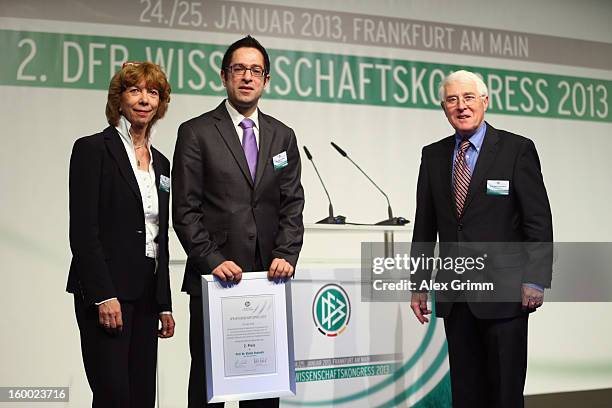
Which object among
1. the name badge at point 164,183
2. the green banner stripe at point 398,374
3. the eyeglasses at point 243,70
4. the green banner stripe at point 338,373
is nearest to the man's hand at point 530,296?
the green banner stripe at point 398,374

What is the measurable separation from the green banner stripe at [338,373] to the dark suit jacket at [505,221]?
90cm

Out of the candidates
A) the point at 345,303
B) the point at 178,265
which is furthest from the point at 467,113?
the point at 178,265

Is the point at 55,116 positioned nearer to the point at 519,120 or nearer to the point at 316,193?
the point at 316,193

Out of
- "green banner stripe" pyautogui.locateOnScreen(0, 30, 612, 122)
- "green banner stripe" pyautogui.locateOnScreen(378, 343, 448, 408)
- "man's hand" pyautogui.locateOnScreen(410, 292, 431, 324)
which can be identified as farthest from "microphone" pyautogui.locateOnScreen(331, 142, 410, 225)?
"man's hand" pyautogui.locateOnScreen(410, 292, 431, 324)

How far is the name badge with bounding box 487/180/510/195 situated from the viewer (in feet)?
8.16

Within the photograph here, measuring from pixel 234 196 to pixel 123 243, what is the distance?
41cm

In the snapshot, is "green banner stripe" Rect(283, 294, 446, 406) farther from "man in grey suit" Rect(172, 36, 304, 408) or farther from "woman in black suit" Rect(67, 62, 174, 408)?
"woman in black suit" Rect(67, 62, 174, 408)

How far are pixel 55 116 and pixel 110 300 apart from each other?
1834 millimetres

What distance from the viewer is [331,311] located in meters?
3.29

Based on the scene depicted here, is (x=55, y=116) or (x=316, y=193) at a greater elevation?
(x=55, y=116)

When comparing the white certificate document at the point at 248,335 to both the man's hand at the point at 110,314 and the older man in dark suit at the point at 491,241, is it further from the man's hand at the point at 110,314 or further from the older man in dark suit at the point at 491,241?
the older man in dark suit at the point at 491,241

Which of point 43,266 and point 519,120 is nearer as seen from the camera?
point 43,266

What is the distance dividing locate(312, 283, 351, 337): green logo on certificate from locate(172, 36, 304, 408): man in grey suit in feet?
3.13

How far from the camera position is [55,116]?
356cm
